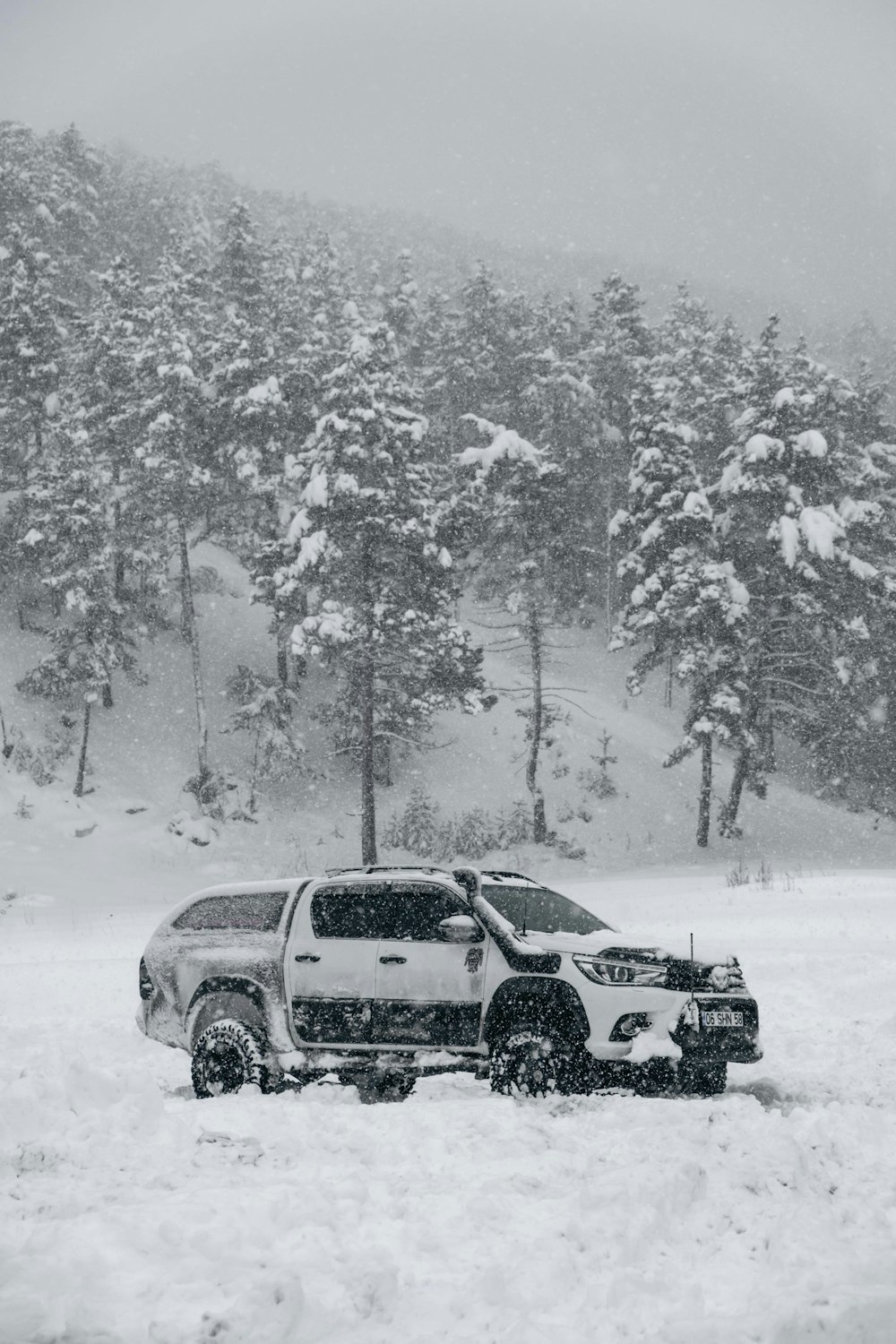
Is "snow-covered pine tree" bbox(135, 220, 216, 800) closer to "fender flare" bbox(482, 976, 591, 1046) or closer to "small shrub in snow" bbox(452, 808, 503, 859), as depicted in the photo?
"small shrub in snow" bbox(452, 808, 503, 859)

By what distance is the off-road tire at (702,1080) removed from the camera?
26.1 feet

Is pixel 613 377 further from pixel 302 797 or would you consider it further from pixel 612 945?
pixel 612 945

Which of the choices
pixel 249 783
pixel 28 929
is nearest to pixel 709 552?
pixel 249 783

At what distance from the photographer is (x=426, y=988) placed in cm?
816

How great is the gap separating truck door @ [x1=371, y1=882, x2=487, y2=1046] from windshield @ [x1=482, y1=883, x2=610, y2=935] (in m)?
0.62

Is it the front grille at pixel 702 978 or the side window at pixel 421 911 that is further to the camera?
the side window at pixel 421 911

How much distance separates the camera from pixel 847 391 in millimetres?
39406

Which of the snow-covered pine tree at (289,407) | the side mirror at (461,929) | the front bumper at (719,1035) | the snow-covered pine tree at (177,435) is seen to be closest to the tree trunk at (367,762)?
the snow-covered pine tree at (289,407)

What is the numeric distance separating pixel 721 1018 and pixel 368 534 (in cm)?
1953

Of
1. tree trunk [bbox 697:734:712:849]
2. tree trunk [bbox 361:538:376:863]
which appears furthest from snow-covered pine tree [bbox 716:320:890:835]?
tree trunk [bbox 361:538:376:863]

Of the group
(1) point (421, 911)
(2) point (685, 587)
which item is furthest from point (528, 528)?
(1) point (421, 911)

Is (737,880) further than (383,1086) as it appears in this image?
Yes

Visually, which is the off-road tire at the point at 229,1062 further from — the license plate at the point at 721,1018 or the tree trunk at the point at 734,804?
Answer: the tree trunk at the point at 734,804

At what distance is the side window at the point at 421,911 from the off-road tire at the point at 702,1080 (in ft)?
6.90
